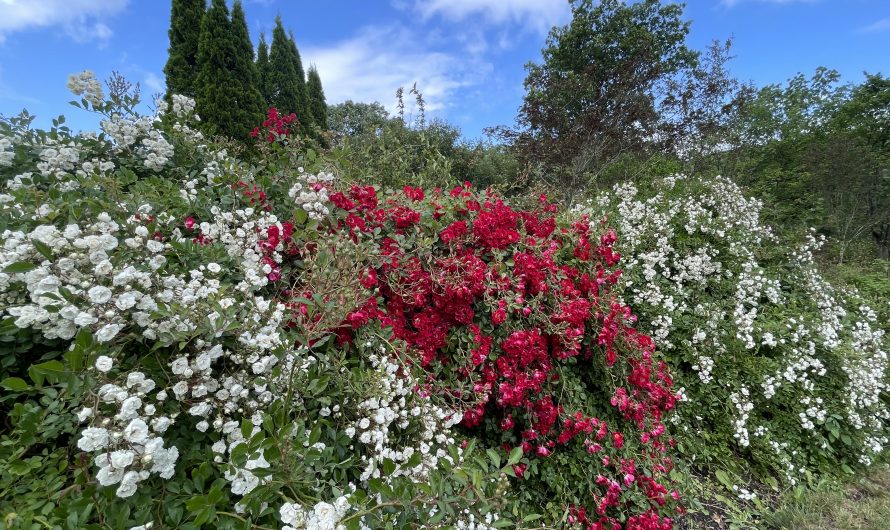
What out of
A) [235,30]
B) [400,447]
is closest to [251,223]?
[400,447]

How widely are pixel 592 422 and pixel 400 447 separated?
46.9 inches

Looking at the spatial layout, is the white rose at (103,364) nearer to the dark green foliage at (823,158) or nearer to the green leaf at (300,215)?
the green leaf at (300,215)

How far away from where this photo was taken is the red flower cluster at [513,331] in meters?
2.19

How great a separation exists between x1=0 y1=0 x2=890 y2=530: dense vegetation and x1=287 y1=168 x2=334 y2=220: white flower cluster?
0.01m

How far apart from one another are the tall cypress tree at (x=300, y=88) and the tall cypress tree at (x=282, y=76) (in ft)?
0.22

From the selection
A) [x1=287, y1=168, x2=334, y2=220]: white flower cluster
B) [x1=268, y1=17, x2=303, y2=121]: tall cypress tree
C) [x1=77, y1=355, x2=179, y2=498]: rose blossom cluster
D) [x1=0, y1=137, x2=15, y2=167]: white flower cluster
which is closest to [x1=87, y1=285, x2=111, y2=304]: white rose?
[x1=77, y1=355, x2=179, y2=498]: rose blossom cluster

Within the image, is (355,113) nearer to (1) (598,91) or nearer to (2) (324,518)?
(1) (598,91)

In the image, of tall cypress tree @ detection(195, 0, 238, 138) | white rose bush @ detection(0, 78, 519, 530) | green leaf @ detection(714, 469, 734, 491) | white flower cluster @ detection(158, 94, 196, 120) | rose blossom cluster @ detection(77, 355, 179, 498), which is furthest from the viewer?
tall cypress tree @ detection(195, 0, 238, 138)

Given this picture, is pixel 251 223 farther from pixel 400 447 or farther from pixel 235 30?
pixel 235 30

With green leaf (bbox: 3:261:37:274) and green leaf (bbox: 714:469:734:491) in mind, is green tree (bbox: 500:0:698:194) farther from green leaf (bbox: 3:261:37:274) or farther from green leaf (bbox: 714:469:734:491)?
green leaf (bbox: 3:261:37:274)

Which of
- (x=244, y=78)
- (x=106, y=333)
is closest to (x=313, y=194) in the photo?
(x=106, y=333)

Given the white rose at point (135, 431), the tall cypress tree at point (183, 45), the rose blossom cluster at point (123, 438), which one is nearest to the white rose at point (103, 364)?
the rose blossom cluster at point (123, 438)

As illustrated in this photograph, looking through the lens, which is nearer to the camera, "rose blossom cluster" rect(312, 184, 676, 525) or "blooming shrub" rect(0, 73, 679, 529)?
"blooming shrub" rect(0, 73, 679, 529)

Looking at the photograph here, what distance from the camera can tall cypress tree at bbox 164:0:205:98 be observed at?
8.65 m
